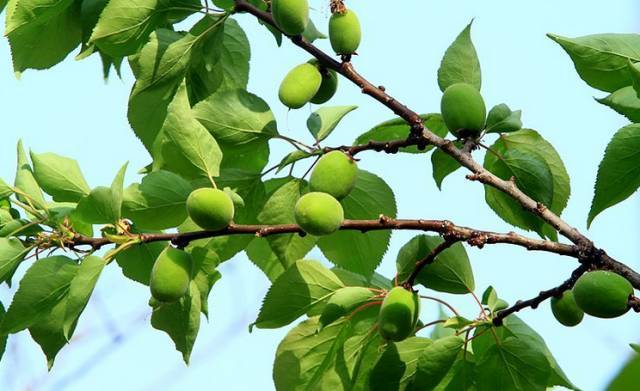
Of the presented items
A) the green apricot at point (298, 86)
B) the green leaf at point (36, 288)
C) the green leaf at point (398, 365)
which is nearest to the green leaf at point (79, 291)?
the green leaf at point (36, 288)

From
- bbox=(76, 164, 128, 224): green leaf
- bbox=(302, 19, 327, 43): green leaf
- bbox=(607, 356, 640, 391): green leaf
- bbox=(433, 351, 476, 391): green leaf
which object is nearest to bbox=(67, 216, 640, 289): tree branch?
bbox=(76, 164, 128, 224): green leaf

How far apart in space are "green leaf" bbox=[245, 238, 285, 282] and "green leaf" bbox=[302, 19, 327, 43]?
1.84ft

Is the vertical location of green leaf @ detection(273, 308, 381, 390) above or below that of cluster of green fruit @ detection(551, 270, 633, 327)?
below

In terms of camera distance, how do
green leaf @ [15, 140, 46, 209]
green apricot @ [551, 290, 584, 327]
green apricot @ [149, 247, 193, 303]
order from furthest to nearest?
green leaf @ [15, 140, 46, 209] < green apricot @ [551, 290, 584, 327] < green apricot @ [149, 247, 193, 303]

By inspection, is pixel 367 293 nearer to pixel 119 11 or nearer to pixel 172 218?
pixel 172 218

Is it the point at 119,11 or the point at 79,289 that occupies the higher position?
the point at 119,11

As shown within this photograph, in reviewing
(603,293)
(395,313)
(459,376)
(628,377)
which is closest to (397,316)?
(395,313)

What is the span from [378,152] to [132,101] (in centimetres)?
67

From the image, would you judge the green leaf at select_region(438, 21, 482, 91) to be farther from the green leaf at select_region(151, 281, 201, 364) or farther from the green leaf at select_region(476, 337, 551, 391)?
the green leaf at select_region(151, 281, 201, 364)

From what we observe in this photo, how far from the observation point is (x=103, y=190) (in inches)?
68.9

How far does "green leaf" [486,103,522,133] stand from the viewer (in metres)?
1.87

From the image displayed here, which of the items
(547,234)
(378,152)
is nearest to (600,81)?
(547,234)

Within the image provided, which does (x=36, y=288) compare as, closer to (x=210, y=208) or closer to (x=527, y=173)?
(x=210, y=208)

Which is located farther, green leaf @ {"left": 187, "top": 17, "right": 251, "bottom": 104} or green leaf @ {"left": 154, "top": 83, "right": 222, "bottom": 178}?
green leaf @ {"left": 187, "top": 17, "right": 251, "bottom": 104}
